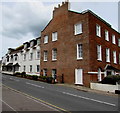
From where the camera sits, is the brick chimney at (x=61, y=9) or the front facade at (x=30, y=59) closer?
the brick chimney at (x=61, y=9)

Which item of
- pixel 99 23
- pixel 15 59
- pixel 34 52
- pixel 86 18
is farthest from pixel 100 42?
pixel 15 59

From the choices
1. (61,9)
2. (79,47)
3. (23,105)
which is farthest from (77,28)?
(23,105)

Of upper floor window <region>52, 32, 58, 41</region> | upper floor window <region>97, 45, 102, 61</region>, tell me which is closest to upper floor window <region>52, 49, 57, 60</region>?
upper floor window <region>52, 32, 58, 41</region>

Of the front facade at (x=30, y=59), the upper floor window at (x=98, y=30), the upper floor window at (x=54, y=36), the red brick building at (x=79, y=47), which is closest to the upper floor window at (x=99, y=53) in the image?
the red brick building at (x=79, y=47)

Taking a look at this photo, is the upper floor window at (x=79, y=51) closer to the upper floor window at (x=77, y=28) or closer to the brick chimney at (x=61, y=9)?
the upper floor window at (x=77, y=28)

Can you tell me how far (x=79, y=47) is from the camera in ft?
69.6

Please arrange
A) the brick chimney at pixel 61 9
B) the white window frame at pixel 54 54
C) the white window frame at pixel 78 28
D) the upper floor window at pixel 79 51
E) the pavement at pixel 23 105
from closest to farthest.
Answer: the pavement at pixel 23 105, the upper floor window at pixel 79 51, the white window frame at pixel 78 28, the brick chimney at pixel 61 9, the white window frame at pixel 54 54

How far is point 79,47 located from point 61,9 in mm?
8995

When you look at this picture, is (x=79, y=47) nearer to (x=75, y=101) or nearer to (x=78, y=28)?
(x=78, y=28)

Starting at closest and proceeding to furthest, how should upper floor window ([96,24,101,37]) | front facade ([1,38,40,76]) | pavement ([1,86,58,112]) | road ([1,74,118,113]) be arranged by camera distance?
pavement ([1,86,58,112]) < road ([1,74,118,113]) < upper floor window ([96,24,101,37]) < front facade ([1,38,40,76])

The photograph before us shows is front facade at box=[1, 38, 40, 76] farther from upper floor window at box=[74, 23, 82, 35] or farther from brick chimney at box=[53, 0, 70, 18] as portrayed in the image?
upper floor window at box=[74, 23, 82, 35]

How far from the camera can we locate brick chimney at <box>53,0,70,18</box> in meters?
24.1

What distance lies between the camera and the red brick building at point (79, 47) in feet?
64.7

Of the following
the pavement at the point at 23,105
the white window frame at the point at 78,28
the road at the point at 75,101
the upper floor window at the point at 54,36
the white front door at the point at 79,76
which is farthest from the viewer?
the upper floor window at the point at 54,36
